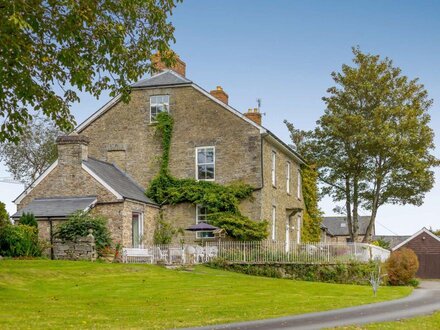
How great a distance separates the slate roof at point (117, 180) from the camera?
36.0 meters

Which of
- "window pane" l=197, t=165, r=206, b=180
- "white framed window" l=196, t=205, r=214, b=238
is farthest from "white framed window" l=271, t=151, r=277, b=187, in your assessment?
"white framed window" l=196, t=205, r=214, b=238

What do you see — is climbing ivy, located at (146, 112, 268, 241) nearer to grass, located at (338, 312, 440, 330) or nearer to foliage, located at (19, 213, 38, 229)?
foliage, located at (19, 213, 38, 229)

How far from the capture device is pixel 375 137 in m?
50.8

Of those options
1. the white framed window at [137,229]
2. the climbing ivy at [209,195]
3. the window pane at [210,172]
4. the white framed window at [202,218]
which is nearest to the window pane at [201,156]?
the window pane at [210,172]

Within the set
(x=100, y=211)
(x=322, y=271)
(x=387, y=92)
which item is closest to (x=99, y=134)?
(x=100, y=211)

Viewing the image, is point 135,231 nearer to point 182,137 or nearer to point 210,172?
point 210,172

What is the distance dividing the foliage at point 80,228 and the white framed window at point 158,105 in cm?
955

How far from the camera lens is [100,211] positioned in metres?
35.4

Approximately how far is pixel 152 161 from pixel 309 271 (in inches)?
453

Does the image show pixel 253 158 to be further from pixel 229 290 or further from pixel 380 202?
pixel 380 202

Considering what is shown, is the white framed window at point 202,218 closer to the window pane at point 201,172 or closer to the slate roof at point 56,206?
the window pane at point 201,172

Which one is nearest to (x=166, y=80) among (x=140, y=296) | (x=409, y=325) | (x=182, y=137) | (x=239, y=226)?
(x=182, y=137)

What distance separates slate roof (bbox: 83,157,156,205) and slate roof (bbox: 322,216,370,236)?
2308 inches

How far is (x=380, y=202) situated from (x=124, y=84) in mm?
41185
